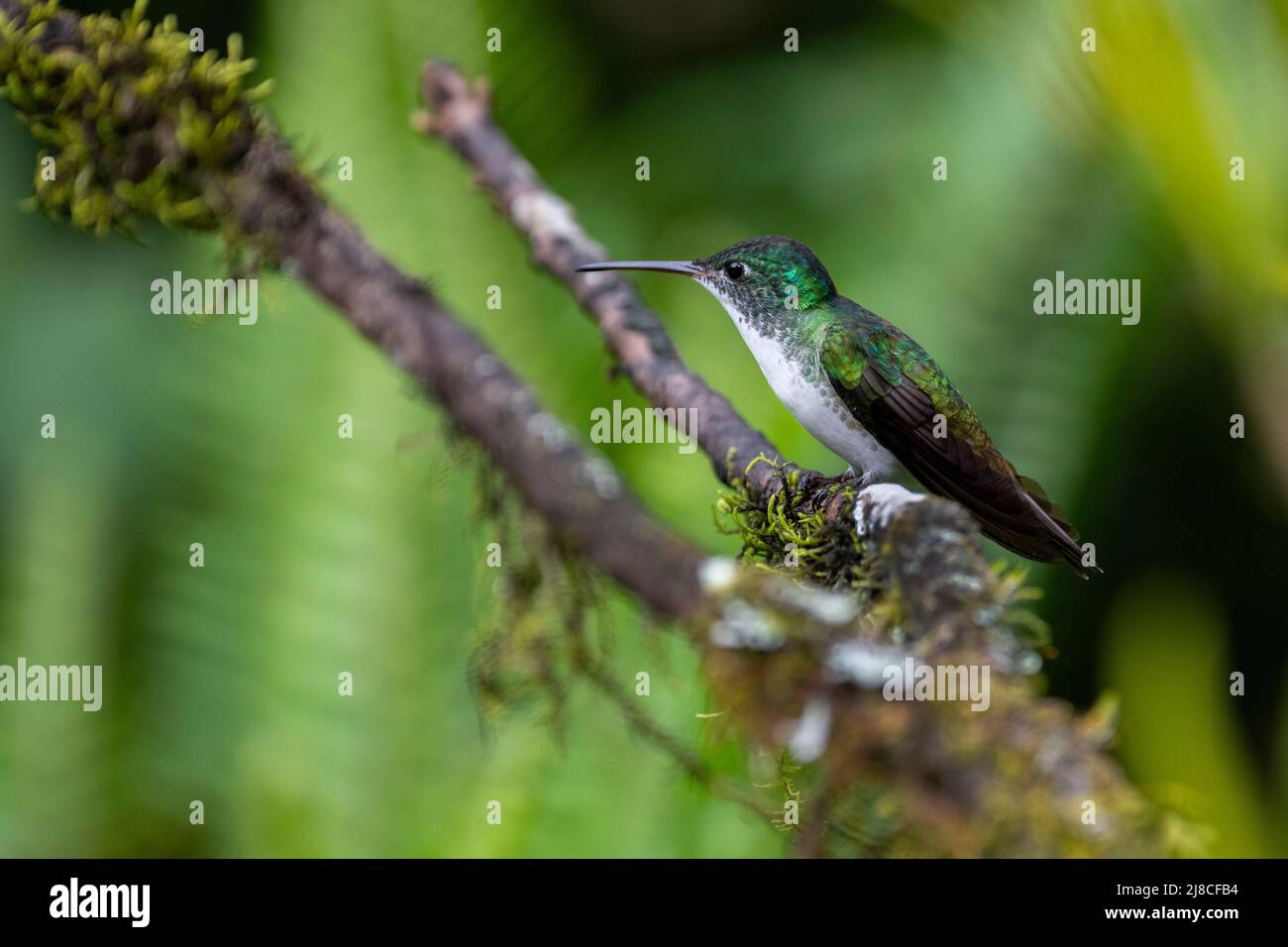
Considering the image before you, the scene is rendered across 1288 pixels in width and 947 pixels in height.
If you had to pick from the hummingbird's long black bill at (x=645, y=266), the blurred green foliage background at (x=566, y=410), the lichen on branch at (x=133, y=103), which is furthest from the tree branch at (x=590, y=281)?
the blurred green foliage background at (x=566, y=410)

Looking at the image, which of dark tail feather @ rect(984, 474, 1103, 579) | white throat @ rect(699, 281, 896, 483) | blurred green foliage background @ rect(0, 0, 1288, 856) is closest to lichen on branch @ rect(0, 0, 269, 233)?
white throat @ rect(699, 281, 896, 483)

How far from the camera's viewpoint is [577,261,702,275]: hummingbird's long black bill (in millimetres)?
1608

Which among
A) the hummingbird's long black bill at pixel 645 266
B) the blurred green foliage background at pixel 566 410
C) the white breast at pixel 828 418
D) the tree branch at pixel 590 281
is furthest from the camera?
the blurred green foliage background at pixel 566 410

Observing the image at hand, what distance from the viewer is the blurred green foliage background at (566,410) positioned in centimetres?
250

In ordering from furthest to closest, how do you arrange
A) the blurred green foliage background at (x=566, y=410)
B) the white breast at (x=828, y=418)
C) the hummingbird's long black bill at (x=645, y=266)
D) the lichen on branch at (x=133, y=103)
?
the blurred green foliage background at (x=566, y=410) → the white breast at (x=828, y=418) → the hummingbird's long black bill at (x=645, y=266) → the lichen on branch at (x=133, y=103)

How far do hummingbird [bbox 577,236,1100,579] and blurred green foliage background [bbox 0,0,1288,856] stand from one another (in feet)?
1.86

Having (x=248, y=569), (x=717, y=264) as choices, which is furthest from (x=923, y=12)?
(x=248, y=569)

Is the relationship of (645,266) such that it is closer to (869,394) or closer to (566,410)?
(869,394)

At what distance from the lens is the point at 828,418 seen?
6.28 ft

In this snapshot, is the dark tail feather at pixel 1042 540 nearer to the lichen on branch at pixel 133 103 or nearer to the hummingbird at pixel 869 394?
the hummingbird at pixel 869 394

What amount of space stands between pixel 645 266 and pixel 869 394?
41 centimetres

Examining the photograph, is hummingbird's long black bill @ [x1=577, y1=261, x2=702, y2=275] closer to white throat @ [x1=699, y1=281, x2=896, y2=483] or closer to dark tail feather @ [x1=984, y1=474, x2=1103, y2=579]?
white throat @ [x1=699, y1=281, x2=896, y2=483]

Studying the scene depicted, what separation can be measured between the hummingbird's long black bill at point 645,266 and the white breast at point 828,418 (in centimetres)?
25

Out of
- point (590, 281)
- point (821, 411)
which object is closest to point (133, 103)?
point (590, 281)
